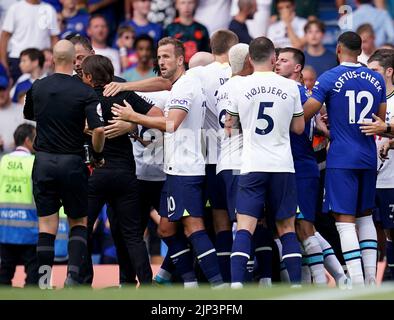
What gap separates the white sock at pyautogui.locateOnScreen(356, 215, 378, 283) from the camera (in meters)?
11.8

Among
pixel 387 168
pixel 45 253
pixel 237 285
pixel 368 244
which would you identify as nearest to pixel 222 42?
pixel 387 168

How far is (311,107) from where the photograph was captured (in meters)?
11.4

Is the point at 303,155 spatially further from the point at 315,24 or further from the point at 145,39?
the point at 315,24

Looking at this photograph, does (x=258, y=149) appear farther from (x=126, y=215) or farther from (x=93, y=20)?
(x=93, y=20)

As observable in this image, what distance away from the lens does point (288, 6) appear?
17.8 m

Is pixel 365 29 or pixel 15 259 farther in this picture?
pixel 365 29

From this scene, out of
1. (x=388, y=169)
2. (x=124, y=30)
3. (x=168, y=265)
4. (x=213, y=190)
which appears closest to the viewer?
(x=213, y=190)

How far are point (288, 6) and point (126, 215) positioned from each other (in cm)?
693

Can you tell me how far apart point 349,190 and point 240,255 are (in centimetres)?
129

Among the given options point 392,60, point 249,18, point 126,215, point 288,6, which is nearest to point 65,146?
point 126,215

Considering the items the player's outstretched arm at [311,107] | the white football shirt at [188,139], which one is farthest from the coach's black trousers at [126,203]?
→ the player's outstretched arm at [311,107]

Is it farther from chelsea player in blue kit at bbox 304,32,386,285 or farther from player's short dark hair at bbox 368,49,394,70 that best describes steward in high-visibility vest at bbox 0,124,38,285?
player's short dark hair at bbox 368,49,394,70

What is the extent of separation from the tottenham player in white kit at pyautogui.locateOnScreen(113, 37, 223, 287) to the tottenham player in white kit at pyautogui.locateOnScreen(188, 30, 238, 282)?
8.5 inches

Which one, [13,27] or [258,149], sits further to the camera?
[13,27]
